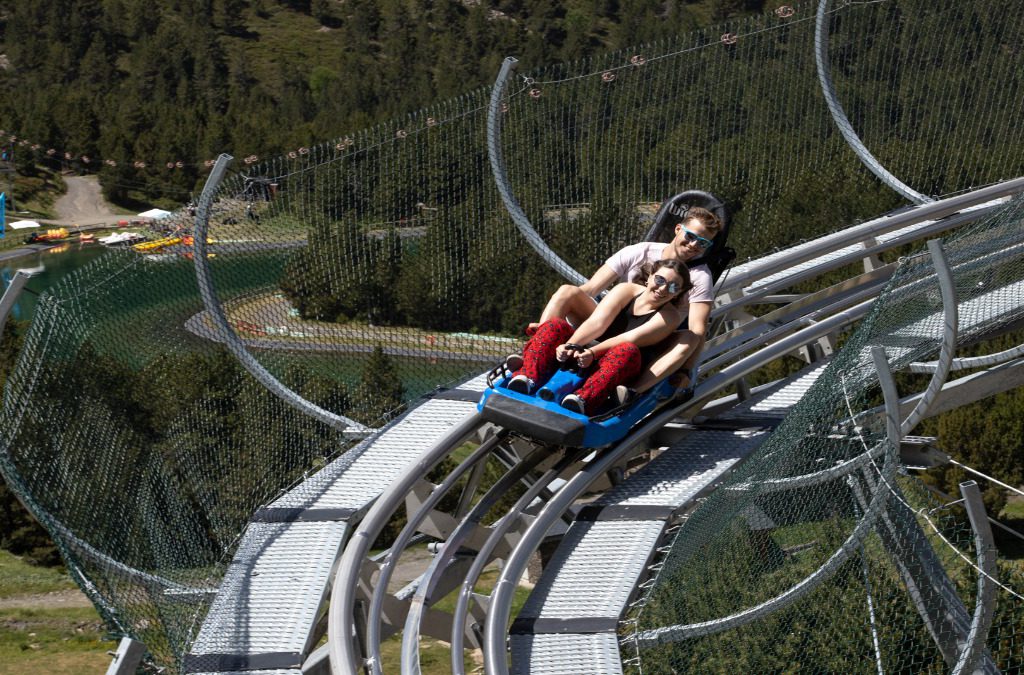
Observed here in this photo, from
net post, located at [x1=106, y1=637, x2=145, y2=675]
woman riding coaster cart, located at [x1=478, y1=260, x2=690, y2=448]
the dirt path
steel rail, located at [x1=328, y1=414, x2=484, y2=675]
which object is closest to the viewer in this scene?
net post, located at [x1=106, y1=637, x2=145, y2=675]

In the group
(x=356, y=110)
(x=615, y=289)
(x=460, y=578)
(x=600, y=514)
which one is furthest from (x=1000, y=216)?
(x=356, y=110)

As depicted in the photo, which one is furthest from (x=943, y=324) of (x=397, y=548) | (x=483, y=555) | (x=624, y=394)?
(x=397, y=548)

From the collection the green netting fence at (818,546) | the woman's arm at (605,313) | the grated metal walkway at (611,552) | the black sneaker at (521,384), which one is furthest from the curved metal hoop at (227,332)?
the green netting fence at (818,546)

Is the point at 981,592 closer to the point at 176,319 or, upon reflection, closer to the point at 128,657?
the point at 128,657

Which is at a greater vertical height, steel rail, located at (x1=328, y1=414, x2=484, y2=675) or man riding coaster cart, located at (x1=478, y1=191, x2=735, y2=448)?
man riding coaster cart, located at (x1=478, y1=191, x2=735, y2=448)

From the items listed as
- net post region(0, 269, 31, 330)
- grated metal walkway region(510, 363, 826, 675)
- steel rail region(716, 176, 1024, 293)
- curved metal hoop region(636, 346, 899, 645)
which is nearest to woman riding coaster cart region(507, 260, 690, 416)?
grated metal walkway region(510, 363, 826, 675)

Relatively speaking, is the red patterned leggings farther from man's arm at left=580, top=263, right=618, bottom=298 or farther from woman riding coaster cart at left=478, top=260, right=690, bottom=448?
man's arm at left=580, top=263, right=618, bottom=298
